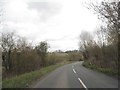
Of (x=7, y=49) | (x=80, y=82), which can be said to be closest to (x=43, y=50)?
(x=7, y=49)

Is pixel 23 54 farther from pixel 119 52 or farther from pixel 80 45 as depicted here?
pixel 80 45

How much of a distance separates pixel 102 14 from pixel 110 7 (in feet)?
4.32

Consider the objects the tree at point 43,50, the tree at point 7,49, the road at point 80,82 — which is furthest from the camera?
the tree at point 43,50

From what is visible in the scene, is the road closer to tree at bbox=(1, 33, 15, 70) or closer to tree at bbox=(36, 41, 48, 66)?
tree at bbox=(1, 33, 15, 70)

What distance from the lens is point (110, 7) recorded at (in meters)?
23.2

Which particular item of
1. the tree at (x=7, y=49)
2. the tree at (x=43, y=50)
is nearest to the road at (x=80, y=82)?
the tree at (x=7, y=49)

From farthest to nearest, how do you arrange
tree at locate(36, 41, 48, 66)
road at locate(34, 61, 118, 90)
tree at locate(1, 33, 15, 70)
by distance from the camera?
tree at locate(36, 41, 48, 66)
tree at locate(1, 33, 15, 70)
road at locate(34, 61, 118, 90)

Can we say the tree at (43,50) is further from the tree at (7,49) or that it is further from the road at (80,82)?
the road at (80,82)

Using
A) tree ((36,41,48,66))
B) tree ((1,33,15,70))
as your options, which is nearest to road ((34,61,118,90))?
tree ((1,33,15,70))

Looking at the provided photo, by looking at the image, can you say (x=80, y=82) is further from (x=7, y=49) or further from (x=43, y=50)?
(x=43, y=50)

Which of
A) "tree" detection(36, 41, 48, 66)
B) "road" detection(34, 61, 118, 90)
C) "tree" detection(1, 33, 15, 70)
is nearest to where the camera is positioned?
"road" detection(34, 61, 118, 90)

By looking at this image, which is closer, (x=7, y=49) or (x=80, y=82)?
(x=80, y=82)

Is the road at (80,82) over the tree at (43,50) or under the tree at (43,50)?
under

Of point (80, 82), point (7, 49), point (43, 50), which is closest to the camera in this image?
point (80, 82)
